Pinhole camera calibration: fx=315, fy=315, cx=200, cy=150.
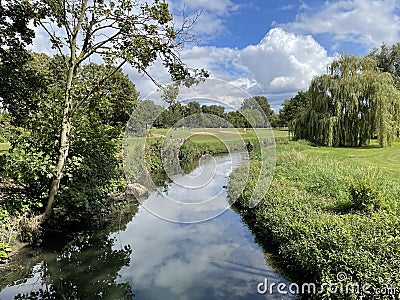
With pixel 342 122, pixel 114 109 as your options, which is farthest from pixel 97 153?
pixel 342 122

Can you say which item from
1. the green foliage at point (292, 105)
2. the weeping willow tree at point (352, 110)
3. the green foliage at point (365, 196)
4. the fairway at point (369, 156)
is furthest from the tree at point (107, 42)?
the green foliage at point (292, 105)

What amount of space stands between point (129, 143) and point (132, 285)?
479cm

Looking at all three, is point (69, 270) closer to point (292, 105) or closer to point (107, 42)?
point (107, 42)

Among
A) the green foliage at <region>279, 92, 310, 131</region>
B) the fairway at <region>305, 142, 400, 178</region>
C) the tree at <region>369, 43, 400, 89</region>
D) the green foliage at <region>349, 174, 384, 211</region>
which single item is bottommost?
the green foliage at <region>349, 174, 384, 211</region>

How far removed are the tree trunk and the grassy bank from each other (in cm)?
619

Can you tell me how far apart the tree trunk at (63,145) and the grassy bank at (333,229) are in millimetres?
6191

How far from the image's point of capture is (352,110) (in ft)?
83.1

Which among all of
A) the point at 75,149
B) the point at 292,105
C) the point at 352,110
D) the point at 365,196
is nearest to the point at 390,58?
the point at 292,105

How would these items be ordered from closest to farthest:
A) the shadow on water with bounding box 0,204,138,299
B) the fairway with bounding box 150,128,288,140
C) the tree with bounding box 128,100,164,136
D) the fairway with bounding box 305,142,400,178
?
1. the shadow on water with bounding box 0,204,138,299
2. the tree with bounding box 128,100,164,136
3. the fairway with bounding box 150,128,288,140
4. the fairway with bounding box 305,142,400,178

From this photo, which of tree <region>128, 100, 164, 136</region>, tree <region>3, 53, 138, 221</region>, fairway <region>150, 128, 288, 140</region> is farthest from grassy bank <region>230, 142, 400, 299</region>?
tree <region>3, 53, 138, 221</region>

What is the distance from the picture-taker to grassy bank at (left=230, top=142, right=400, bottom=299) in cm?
534

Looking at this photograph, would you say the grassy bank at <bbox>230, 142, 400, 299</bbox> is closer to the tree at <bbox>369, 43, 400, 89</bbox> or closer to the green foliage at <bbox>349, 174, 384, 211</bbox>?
the green foliage at <bbox>349, 174, 384, 211</bbox>

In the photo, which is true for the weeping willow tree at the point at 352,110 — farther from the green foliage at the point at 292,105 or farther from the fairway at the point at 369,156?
the green foliage at the point at 292,105

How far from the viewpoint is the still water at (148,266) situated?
7008mm
